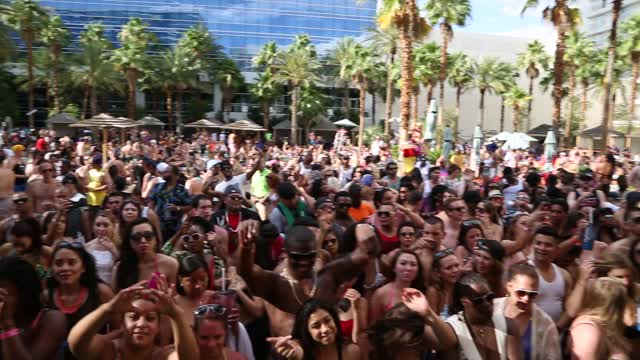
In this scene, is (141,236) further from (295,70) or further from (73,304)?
(295,70)

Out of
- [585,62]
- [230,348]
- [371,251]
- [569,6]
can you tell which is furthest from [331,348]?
[585,62]

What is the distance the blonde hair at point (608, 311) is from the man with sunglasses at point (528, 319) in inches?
11.9

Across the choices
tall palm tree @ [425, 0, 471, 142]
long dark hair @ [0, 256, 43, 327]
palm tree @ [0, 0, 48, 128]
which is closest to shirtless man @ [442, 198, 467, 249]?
long dark hair @ [0, 256, 43, 327]

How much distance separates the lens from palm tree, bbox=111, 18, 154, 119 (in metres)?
44.7

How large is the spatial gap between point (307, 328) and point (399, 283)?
4.26 feet

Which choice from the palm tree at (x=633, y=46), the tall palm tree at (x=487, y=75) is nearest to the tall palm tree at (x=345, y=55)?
the tall palm tree at (x=487, y=75)

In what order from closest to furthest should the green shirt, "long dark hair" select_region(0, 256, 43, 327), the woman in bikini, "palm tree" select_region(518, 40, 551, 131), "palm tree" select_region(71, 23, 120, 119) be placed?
"long dark hair" select_region(0, 256, 43, 327) → the woman in bikini → the green shirt → "palm tree" select_region(71, 23, 120, 119) → "palm tree" select_region(518, 40, 551, 131)

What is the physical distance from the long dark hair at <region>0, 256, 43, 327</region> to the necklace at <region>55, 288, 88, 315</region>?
0.37 metres

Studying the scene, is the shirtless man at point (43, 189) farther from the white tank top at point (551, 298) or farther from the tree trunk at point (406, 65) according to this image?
the tree trunk at point (406, 65)

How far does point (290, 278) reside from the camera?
403cm

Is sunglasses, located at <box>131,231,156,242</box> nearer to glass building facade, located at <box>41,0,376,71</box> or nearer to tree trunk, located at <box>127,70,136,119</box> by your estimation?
tree trunk, located at <box>127,70,136,119</box>

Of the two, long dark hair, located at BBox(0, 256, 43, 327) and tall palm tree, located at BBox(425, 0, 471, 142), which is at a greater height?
tall palm tree, located at BBox(425, 0, 471, 142)

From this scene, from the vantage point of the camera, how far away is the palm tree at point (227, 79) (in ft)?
168

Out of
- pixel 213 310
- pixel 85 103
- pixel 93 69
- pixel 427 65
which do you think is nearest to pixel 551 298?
pixel 213 310
